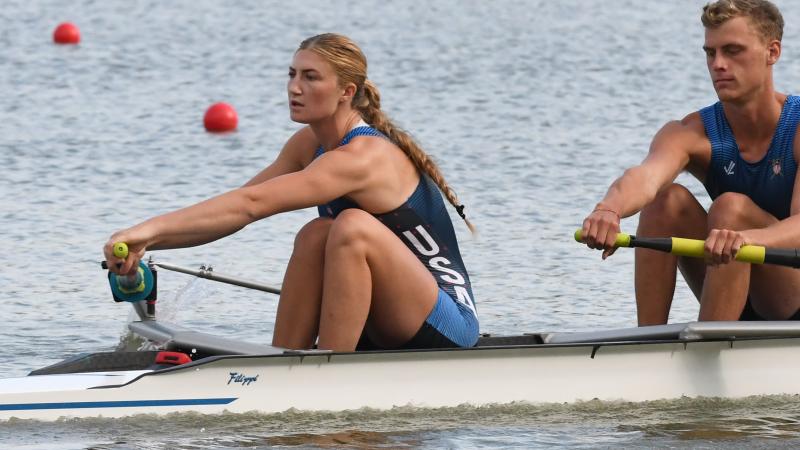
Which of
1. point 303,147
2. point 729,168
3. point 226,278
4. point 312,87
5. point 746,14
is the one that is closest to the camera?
point 312,87

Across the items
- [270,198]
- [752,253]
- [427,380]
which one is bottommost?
[427,380]

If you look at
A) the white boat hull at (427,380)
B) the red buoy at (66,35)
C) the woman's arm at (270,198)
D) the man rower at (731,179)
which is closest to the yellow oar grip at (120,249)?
the woman's arm at (270,198)

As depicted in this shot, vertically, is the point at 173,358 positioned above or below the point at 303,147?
below

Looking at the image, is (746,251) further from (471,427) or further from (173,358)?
(173,358)

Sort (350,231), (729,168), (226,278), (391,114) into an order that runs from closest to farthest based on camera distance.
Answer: (350,231), (729,168), (226,278), (391,114)

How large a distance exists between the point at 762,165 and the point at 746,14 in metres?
0.61

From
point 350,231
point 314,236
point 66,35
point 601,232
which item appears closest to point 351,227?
point 350,231

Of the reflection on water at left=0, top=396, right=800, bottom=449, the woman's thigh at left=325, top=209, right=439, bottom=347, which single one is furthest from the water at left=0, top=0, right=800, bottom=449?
the woman's thigh at left=325, top=209, right=439, bottom=347

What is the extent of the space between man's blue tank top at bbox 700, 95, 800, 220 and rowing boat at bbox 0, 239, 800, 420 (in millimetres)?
598

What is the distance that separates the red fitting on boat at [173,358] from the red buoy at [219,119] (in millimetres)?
9747

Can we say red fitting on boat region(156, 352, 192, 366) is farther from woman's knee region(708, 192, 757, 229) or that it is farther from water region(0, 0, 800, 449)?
woman's knee region(708, 192, 757, 229)

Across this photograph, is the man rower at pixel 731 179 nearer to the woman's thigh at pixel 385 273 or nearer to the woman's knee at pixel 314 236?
the woman's thigh at pixel 385 273

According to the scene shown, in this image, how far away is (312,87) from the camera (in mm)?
6215

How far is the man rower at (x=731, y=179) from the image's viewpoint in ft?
21.2
